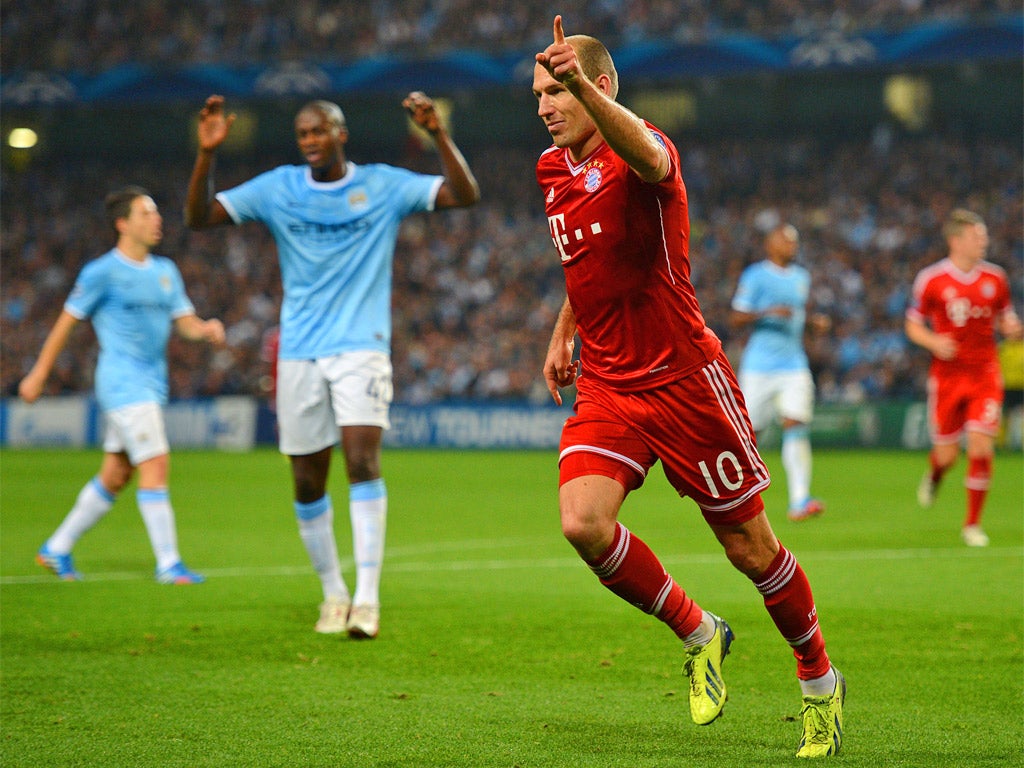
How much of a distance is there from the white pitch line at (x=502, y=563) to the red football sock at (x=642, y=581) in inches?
177

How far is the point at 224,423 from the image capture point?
1024 inches

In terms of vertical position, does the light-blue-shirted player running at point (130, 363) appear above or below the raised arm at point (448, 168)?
below

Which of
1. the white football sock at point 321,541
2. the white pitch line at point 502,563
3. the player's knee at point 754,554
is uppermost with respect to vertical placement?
the player's knee at point 754,554

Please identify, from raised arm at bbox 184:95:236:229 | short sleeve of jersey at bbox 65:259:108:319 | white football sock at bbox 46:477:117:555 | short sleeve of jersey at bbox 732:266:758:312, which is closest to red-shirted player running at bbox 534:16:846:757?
raised arm at bbox 184:95:236:229

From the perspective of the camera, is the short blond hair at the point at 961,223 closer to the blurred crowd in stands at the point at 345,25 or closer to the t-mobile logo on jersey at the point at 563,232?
the t-mobile logo on jersey at the point at 563,232

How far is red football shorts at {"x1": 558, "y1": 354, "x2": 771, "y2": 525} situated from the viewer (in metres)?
4.49

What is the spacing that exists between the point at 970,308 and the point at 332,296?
5.94 metres

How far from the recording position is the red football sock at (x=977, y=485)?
1027 cm

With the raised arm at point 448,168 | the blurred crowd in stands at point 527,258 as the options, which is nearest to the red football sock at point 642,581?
the raised arm at point 448,168

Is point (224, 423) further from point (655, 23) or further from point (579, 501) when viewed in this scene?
point (579, 501)

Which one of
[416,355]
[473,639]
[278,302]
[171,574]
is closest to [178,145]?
[278,302]

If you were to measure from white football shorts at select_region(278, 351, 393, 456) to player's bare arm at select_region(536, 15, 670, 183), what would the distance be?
2851 millimetres

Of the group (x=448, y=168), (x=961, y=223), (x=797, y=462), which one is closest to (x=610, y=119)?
(x=448, y=168)

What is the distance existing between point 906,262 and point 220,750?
25845 millimetres
